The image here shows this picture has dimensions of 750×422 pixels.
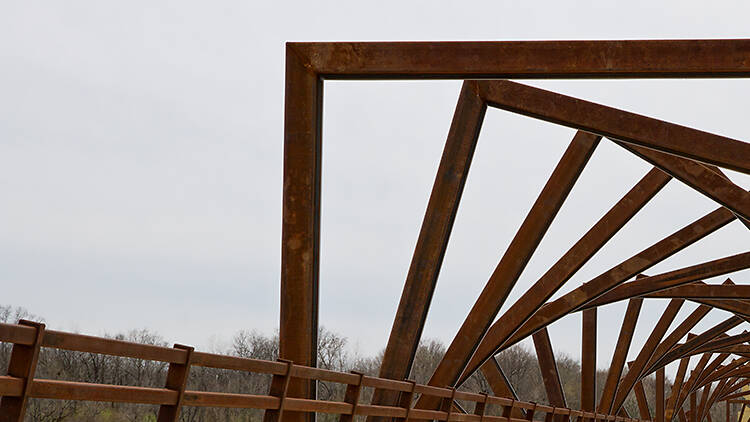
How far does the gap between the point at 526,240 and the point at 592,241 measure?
8.95 feet

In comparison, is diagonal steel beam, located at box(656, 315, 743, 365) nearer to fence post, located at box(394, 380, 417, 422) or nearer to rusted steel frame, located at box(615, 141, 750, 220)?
rusted steel frame, located at box(615, 141, 750, 220)

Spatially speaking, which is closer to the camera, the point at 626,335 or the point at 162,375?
the point at 626,335

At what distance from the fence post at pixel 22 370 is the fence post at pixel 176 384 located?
135cm

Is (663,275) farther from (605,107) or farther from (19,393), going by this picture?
(19,393)

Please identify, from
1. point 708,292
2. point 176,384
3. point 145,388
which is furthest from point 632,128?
point 708,292

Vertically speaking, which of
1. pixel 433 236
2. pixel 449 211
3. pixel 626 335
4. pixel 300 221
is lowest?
pixel 300 221

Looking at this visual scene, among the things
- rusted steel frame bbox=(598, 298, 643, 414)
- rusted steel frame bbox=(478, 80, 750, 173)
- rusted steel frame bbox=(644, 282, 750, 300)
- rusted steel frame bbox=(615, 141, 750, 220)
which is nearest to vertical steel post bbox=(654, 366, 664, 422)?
rusted steel frame bbox=(598, 298, 643, 414)

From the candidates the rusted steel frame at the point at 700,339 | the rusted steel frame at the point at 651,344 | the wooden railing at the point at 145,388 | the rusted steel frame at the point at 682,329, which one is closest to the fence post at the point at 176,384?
the wooden railing at the point at 145,388

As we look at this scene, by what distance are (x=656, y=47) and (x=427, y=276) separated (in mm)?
5257

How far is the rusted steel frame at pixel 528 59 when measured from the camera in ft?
29.6

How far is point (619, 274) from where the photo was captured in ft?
66.7

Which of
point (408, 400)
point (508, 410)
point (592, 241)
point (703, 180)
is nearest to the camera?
point (408, 400)

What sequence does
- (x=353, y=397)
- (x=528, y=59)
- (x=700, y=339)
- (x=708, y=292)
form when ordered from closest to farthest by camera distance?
(x=528, y=59)
(x=353, y=397)
(x=708, y=292)
(x=700, y=339)

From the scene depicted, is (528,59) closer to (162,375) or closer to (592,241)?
(592,241)
